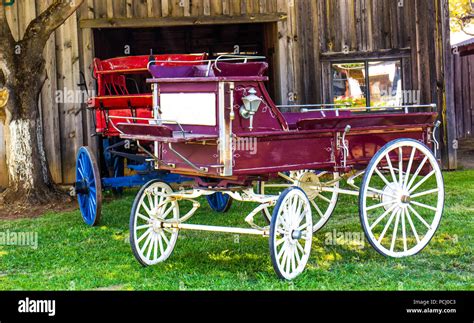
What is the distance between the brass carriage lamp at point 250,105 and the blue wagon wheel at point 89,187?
3.74 metres

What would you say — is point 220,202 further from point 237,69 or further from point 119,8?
point 119,8

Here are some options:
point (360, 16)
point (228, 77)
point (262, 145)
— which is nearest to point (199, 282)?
point (262, 145)

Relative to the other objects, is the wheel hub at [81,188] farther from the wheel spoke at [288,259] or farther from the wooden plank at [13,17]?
the wooden plank at [13,17]

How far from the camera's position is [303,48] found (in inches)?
585

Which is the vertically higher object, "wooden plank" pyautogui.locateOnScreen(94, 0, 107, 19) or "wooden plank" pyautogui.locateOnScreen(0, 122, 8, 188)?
"wooden plank" pyautogui.locateOnScreen(94, 0, 107, 19)

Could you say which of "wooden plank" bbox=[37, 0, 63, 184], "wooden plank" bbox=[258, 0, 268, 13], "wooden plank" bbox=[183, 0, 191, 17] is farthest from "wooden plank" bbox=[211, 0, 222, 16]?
"wooden plank" bbox=[37, 0, 63, 184]

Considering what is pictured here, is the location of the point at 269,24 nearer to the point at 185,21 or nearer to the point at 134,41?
the point at 185,21

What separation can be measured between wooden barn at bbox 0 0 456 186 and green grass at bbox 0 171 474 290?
4167 mm

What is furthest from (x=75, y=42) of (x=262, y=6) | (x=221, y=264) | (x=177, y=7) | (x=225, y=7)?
(x=221, y=264)

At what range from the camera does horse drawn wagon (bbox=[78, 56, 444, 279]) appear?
7.24 m

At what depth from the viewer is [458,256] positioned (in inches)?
319

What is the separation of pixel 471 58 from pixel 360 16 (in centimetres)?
957

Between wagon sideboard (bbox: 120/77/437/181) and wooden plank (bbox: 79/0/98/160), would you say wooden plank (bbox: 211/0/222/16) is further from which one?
wagon sideboard (bbox: 120/77/437/181)

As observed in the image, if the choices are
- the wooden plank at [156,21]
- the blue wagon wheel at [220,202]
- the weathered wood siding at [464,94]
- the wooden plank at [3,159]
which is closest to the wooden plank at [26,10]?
the wooden plank at [156,21]
